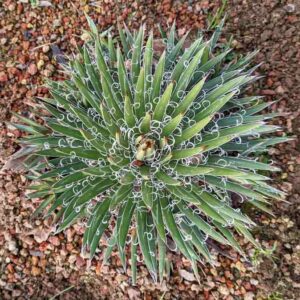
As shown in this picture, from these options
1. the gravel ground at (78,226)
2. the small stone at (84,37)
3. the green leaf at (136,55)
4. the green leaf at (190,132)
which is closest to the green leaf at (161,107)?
the green leaf at (190,132)

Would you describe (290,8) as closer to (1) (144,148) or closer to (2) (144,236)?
(1) (144,148)

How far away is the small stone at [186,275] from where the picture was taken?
2.53m

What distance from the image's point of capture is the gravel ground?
254 cm

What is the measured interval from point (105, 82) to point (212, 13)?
1.38 metres

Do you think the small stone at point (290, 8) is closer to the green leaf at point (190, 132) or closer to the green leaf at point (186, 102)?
the green leaf at point (186, 102)

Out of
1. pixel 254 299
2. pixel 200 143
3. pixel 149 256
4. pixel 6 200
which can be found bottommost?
pixel 254 299

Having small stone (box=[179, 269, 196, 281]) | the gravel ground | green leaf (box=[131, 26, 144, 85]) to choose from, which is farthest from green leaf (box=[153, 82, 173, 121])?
small stone (box=[179, 269, 196, 281])

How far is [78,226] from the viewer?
8.46ft

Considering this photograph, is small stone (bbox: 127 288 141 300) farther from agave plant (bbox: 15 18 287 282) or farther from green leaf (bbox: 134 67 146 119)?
green leaf (bbox: 134 67 146 119)

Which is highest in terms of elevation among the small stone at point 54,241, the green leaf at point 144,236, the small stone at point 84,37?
the small stone at point 84,37

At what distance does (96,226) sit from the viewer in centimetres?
201

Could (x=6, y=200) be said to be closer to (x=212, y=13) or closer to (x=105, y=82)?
(x=105, y=82)

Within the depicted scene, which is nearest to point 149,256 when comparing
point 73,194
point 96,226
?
point 96,226

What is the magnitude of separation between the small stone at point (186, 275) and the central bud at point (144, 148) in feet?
2.99
